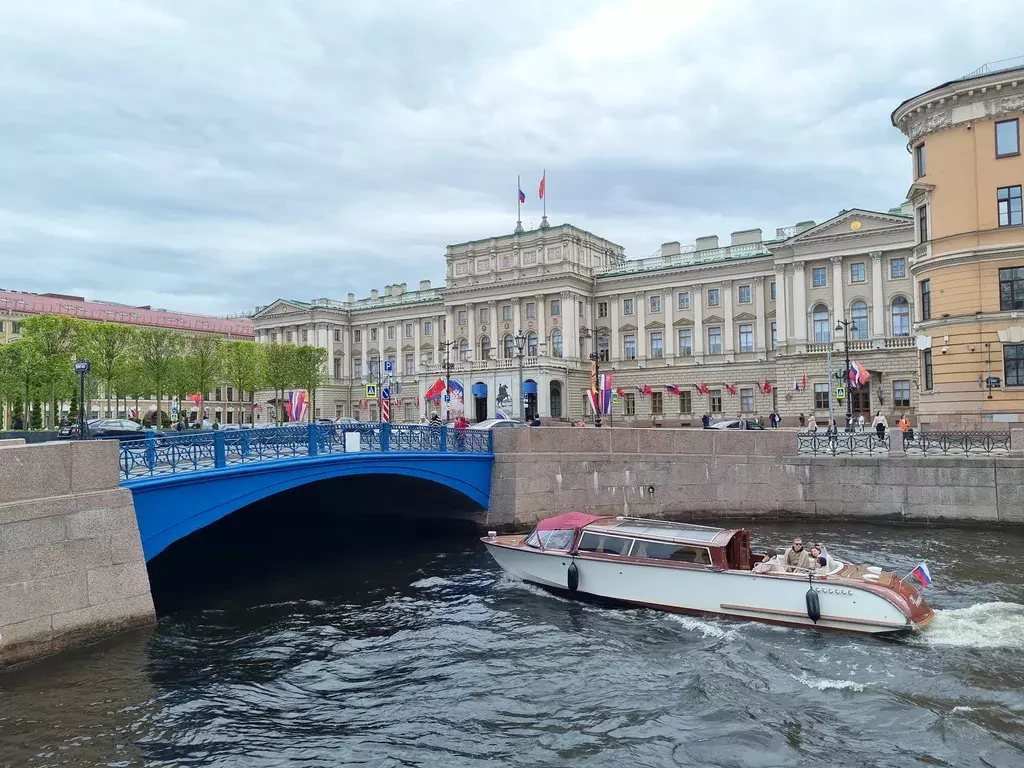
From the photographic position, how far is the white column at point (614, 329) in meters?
85.6

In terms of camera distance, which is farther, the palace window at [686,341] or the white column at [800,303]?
the palace window at [686,341]

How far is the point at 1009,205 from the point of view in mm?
35531

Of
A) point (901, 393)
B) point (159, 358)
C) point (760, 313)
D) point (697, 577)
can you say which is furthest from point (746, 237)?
A: point (697, 577)

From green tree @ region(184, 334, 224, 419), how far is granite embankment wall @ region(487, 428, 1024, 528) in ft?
141

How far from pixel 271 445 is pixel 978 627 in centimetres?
1761

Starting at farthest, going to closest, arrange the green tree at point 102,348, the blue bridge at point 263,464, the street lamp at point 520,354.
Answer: the street lamp at point 520,354, the green tree at point 102,348, the blue bridge at point 263,464

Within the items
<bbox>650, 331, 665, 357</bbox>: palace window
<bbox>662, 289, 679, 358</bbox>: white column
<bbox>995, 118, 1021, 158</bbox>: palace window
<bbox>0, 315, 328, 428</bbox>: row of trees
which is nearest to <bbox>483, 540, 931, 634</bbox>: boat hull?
<bbox>995, 118, 1021, 158</bbox>: palace window

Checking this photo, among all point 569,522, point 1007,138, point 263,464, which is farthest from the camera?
point 1007,138

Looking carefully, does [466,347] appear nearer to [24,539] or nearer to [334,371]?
[334,371]

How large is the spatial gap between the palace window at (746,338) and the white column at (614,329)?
43.0ft

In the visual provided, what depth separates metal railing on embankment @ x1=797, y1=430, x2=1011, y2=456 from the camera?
29900 millimetres

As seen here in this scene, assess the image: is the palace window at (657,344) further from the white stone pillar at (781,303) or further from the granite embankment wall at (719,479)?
the granite embankment wall at (719,479)

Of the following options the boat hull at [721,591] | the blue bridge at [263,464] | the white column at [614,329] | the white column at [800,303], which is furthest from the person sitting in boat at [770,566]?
the white column at [614,329]

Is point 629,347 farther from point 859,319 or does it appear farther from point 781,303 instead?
point 859,319
